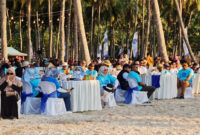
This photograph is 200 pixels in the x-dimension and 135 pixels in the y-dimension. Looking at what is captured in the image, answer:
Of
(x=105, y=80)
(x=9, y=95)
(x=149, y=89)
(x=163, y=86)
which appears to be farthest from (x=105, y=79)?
(x=9, y=95)

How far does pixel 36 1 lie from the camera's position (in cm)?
3866

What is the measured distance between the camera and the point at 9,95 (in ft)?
35.0

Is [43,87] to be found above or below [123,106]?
above

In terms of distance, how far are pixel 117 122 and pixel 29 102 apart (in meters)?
3.25

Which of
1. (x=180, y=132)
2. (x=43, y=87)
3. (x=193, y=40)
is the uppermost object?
(x=193, y=40)

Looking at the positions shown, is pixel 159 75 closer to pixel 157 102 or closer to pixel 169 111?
pixel 157 102

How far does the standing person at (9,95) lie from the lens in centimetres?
1066

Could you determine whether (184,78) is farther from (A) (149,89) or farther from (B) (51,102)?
(B) (51,102)

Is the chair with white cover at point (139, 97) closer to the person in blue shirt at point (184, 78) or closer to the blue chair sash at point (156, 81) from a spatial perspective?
the blue chair sash at point (156, 81)

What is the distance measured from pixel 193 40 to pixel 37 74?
48.7m

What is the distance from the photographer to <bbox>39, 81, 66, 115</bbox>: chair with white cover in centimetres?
1125

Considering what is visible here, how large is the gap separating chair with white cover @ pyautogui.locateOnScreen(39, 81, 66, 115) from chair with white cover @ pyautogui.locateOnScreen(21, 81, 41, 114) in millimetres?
497

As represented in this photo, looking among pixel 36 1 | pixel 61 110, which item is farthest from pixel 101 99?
pixel 36 1

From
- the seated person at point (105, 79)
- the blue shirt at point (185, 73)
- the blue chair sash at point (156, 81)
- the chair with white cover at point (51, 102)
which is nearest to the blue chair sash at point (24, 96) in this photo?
the chair with white cover at point (51, 102)
